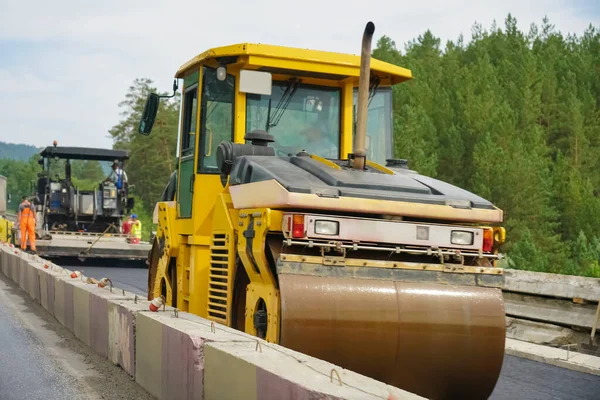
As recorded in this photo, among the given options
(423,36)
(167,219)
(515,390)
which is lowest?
(515,390)

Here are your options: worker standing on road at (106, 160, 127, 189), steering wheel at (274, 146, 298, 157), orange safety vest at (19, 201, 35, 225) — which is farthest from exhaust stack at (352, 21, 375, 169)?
worker standing on road at (106, 160, 127, 189)

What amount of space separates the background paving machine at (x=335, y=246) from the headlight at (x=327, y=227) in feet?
0.04

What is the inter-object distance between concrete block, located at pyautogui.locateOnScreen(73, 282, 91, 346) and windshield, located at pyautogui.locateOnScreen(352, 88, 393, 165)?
10.3 ft

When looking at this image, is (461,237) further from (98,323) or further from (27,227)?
(27,227)

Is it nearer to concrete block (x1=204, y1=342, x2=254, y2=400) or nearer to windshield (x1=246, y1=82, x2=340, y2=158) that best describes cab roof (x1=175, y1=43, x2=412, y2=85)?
windshield (x1=246, y1=82, x2=340, y2=158)

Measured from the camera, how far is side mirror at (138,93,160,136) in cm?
891

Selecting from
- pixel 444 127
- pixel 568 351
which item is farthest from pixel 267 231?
pixel 444 127

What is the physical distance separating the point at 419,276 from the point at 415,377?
0.70 metres

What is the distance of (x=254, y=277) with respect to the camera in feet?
22.2

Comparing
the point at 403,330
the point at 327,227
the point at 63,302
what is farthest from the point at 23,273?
the point at 403,330

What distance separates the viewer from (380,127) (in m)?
8.71

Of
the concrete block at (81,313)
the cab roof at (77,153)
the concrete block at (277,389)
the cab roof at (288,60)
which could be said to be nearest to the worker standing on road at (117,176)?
the cab roof at (77,153)

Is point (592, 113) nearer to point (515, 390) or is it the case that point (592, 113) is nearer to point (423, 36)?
point (423, 36)

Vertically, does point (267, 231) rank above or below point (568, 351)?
above
